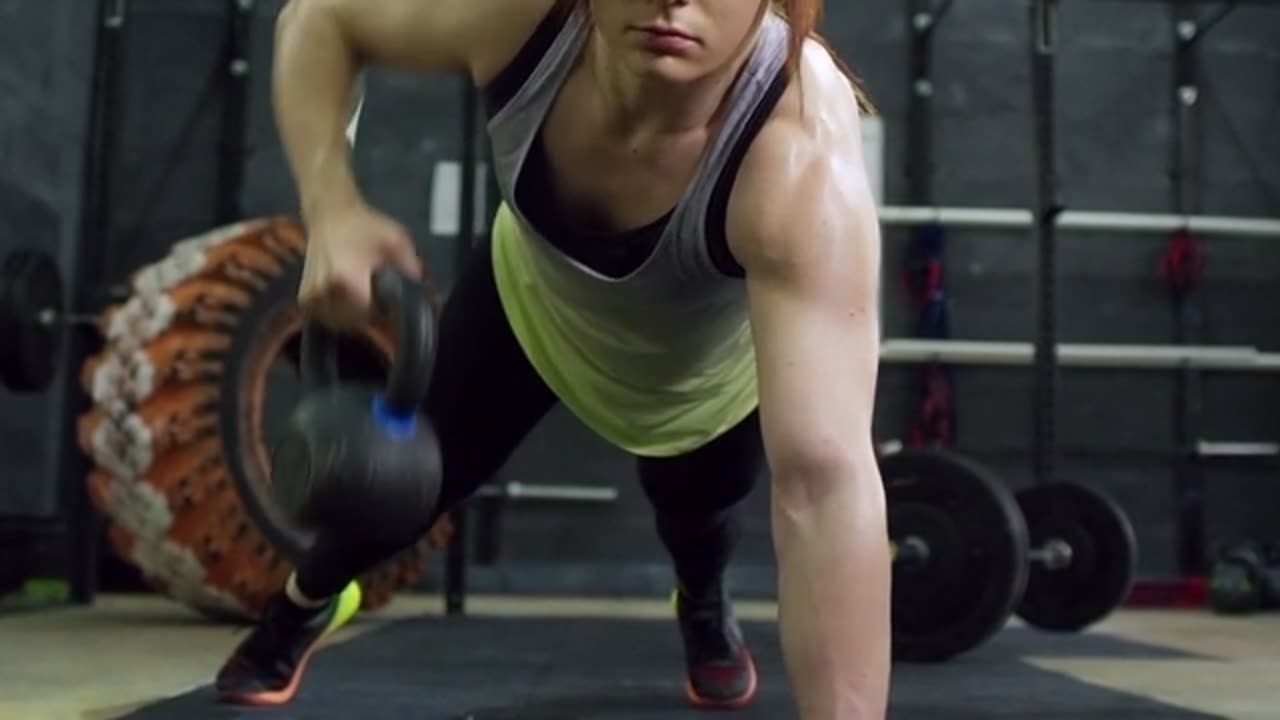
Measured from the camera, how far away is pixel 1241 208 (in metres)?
4.05

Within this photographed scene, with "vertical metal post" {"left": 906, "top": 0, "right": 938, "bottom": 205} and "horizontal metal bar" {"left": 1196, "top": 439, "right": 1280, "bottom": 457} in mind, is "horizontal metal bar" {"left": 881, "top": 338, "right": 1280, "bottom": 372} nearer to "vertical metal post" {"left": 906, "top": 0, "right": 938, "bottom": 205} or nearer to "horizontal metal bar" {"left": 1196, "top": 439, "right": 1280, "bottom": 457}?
"horizontal metal bar" {"left": 1196, "top": 439, "right": 1280, "bottom": 457}

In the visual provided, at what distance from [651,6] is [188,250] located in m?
2.07

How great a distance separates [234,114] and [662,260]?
3070 millimetres

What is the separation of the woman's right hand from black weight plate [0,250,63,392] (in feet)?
6.56

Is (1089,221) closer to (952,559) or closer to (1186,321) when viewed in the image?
(1186,321)

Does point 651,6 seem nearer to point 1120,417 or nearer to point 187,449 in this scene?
point 187,449

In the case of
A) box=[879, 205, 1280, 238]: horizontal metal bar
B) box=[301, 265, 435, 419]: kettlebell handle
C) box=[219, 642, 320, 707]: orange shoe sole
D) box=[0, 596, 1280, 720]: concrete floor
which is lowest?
box=[0, 596, 1280, 720]: concrete floor

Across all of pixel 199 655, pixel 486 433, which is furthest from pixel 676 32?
pixel 199 655

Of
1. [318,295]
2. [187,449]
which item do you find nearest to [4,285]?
[187,449]

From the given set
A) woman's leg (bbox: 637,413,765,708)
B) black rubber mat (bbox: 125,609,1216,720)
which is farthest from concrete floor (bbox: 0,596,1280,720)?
woman's leg (bbox: 637,413,765,708)

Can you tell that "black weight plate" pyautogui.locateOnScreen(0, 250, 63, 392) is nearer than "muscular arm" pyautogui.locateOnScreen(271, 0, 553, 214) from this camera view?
No

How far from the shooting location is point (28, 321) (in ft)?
8.94

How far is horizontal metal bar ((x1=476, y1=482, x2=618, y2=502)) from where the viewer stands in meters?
3.78

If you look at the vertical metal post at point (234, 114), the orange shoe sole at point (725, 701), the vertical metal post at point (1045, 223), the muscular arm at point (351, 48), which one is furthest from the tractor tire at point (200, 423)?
the muscular arm at point (351, 48)
